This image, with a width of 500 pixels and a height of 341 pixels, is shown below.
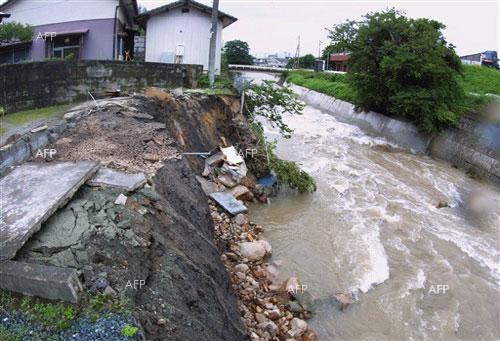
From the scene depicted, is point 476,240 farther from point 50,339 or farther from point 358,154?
point 50,339

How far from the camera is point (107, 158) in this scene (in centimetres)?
666

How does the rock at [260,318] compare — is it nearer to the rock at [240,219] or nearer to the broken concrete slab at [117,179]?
the broken concrete slab at [117,179]

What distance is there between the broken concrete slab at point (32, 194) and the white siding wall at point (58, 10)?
1265 centimetres

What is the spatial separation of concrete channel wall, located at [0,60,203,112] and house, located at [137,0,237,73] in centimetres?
371

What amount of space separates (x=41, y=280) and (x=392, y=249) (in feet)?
25.5

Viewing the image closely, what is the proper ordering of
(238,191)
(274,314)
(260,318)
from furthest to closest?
(238,191)
(274,314)
(260,318)

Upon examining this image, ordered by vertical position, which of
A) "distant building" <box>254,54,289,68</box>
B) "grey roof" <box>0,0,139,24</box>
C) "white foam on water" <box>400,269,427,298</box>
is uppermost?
"distant building" <box>254,54,289,68</box>

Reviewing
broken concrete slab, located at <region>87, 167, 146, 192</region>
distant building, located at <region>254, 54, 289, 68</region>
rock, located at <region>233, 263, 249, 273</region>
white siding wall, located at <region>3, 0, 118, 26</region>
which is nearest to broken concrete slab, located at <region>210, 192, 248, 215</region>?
rock, located at <region>233, 263, 249, 273</region>

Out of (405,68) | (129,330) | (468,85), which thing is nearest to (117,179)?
(129,330)

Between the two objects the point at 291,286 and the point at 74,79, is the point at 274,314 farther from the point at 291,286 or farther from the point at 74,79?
the point at 74,79

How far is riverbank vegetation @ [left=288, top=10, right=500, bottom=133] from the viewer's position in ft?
62.5

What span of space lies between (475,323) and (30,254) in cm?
724

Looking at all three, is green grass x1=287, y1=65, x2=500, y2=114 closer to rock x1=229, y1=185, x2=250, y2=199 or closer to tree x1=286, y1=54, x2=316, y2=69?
rock x1=229, y1=185, x2=250, y2=199

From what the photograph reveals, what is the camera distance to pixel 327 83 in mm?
33469
